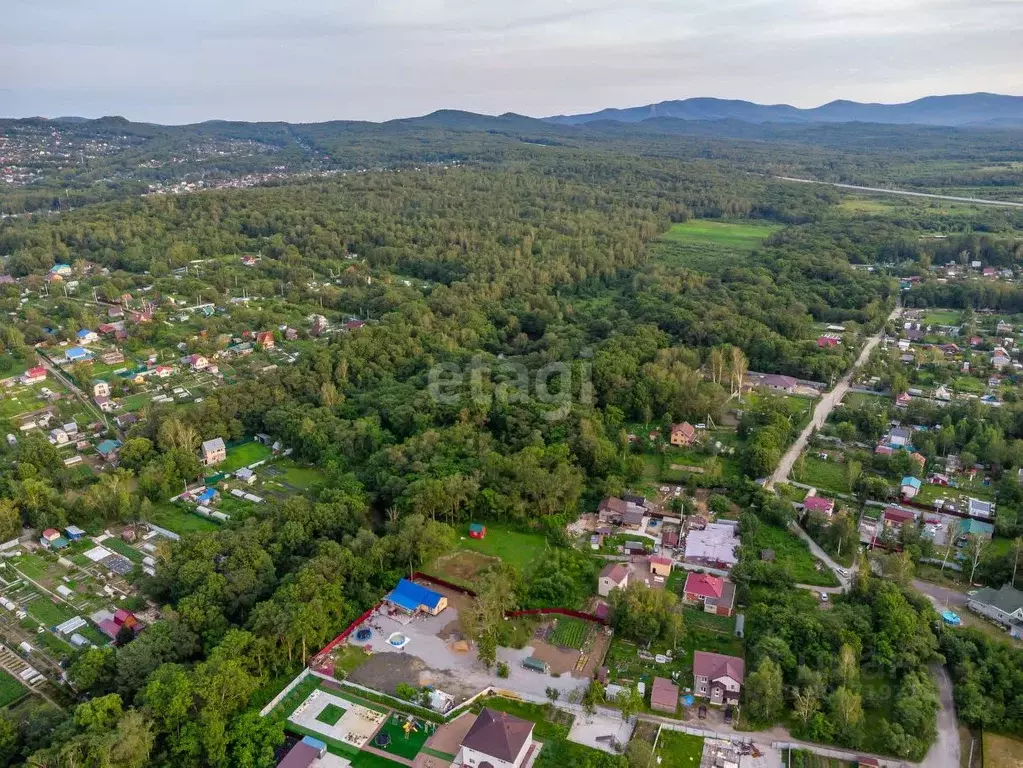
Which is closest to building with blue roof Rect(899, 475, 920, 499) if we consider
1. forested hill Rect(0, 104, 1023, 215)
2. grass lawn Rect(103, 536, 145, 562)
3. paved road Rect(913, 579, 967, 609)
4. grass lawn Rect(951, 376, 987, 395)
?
paved road Rect(913, 579, 967, 609)

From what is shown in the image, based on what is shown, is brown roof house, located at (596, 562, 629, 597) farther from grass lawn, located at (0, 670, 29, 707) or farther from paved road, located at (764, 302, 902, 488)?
grass lawn, located at (0, 670, 29, 707)

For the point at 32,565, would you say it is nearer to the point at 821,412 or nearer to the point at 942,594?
the point at 942,594

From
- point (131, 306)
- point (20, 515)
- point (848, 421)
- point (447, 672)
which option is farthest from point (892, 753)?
point (131, 306)

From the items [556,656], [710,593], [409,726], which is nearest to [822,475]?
[710,593]

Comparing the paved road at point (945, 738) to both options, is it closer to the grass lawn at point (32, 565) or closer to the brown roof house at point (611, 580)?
the brown roof house at point (611, 580)

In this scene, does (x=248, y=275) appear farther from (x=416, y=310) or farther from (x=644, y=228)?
(x=644, y=228)

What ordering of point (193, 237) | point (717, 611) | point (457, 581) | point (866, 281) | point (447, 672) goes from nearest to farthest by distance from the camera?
point (447, 672) < point (717, 611) < point (457, 581) < point (866, 281) < point (193, 237)
